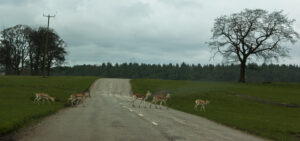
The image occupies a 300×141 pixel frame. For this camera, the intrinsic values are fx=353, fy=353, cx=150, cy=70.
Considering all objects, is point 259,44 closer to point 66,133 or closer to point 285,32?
point 285,32

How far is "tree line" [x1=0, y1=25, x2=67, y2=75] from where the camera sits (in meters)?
99.2

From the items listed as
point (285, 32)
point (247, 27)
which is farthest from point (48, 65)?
point (285, 32)

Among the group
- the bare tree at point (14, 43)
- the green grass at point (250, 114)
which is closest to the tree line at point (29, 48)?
the bare tree at point (14, 43)

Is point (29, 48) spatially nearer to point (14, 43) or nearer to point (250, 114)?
point (14, 43)

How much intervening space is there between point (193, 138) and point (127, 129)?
326 cm

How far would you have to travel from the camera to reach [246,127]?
20547 millimetres

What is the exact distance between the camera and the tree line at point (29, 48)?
99250mm

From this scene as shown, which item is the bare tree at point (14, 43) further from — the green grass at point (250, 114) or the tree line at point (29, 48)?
the green grass at point (250, 114)

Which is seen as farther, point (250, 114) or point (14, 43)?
point (14, 43)

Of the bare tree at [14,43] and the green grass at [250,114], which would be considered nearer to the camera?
the green grass at [250,114]

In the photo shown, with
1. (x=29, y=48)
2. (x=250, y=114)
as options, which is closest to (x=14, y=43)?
(x=29, y=48)

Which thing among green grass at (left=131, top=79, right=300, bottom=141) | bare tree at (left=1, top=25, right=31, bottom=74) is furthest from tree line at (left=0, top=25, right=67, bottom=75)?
green grass at (left=131, top=79, right=300, bottom=141)

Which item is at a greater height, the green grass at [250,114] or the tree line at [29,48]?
the tree line at [29,48]

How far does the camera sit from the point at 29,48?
10225 centimetres
